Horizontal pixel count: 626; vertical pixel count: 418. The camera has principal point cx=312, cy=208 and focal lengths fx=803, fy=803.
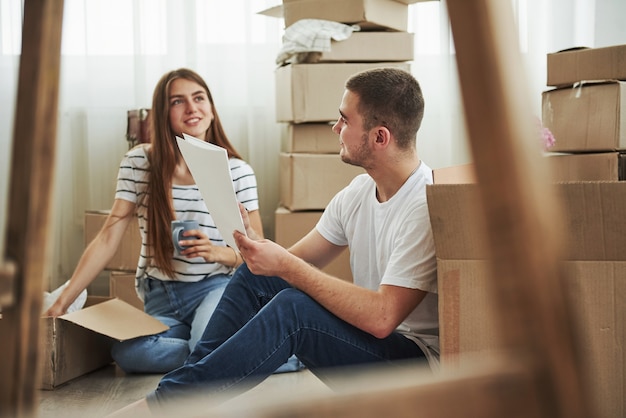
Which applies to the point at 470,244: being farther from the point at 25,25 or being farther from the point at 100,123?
Answer: the point at 100,123

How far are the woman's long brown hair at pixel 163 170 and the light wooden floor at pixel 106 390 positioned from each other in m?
0.30

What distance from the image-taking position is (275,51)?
3.09 metres

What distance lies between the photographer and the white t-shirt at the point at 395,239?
138cm

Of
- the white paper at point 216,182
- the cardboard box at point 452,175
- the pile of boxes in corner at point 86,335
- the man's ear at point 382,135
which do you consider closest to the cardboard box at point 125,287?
the pile of boxes in corner at point 86,335

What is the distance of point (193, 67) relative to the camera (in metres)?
3.08

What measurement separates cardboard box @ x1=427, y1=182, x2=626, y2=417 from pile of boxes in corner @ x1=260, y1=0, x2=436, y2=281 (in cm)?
124

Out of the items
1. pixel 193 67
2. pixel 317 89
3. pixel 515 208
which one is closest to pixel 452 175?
pixel 317 89

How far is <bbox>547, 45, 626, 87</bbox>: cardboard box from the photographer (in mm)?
1709

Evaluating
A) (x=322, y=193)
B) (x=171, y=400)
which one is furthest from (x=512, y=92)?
(x=322, y=193)

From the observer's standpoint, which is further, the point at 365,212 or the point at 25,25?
the point at 365,212

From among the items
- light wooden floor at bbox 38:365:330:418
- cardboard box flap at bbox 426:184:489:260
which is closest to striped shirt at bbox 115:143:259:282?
light wooden floor at bbox 38:365:330:418

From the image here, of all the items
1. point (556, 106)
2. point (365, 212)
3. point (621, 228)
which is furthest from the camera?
point (556, 106)

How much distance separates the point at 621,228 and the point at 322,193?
1415mm

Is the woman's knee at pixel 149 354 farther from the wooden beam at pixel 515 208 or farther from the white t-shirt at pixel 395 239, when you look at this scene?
the wooden beam at pixel 515 208
